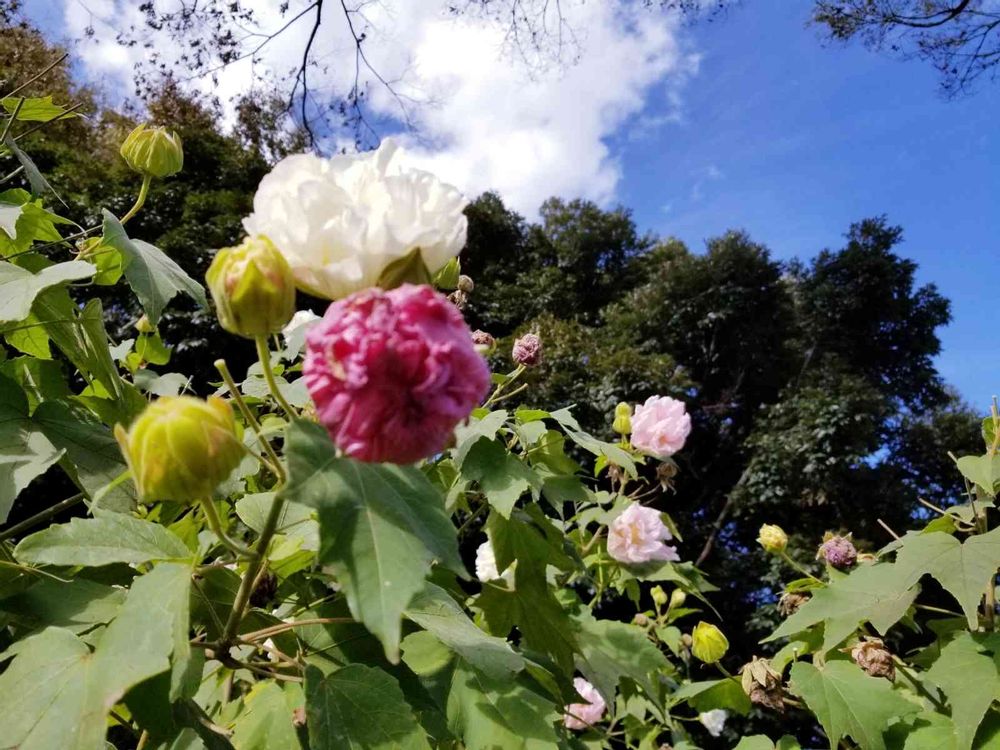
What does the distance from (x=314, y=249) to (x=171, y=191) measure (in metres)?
6.83

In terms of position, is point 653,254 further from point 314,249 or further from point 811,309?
point 314,249

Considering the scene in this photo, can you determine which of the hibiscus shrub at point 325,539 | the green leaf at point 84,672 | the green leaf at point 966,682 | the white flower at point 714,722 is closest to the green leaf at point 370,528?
the hibiscus shrub at point 325,539

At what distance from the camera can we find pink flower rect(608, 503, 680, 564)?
1.31 meters

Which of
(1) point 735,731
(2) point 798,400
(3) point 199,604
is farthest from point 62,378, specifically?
(2) point 798,400

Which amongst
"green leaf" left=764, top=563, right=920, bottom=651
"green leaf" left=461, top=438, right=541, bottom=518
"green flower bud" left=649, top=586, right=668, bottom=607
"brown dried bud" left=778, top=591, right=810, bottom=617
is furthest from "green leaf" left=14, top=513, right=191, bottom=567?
"green flower bud" left=649, top=586, right=668, bottom=607

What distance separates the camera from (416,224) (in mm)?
414

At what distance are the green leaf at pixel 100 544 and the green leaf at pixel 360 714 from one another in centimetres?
15

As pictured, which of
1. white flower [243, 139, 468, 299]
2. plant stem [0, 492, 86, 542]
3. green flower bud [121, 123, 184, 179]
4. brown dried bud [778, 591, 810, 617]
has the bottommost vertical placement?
plant stem [0, 492, 86, 542]

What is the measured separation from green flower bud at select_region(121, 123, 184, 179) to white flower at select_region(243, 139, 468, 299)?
1.86ft

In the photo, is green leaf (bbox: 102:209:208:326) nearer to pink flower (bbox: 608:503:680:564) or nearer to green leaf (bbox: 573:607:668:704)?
green leaf (bbox: 573:607:668:704)

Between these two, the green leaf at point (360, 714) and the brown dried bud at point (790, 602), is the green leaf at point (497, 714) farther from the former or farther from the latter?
the brown dried bud at point (790, 602)

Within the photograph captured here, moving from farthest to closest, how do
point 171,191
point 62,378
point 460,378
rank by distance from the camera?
point 171,191 → point 62,378 → point 460,378

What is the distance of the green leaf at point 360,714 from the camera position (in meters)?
0.51

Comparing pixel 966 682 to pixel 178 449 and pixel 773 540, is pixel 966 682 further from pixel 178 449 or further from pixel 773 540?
pixel 178 449
